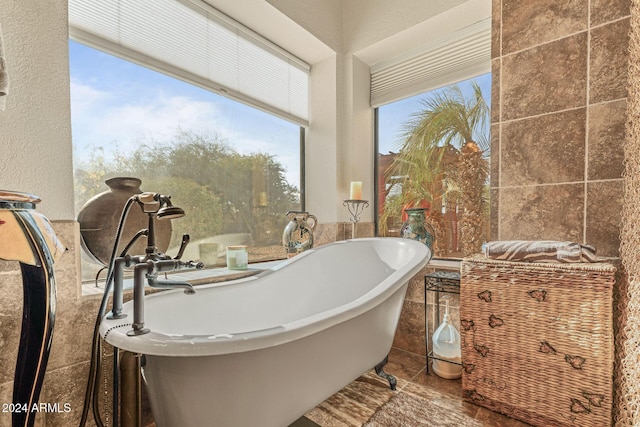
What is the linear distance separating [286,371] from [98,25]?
1807 millimetres

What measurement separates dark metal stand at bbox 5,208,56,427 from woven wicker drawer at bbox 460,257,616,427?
161cm

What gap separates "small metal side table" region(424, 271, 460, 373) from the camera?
1.72 m

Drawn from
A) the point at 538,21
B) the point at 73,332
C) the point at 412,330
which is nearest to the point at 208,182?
the point at 73,332

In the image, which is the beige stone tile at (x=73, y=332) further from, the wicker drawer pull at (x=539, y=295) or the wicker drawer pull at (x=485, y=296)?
the wicker drawer pull at (x=539, y=295)

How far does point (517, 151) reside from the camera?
5.40ft

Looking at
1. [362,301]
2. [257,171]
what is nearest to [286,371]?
[362,301]

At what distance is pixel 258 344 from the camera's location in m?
0.74

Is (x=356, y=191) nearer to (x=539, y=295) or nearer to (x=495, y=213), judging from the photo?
(x=495, y=213)

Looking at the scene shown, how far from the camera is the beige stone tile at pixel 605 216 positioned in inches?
53.7

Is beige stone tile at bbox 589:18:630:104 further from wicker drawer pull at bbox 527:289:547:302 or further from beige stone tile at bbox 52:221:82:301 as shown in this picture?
beige stone tile at bbox 52:221:82:301

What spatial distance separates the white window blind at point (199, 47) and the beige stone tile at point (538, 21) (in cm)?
153

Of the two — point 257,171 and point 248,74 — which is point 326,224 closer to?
point 257,171

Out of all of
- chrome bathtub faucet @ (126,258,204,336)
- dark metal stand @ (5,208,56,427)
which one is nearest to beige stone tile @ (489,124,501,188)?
chrome bathtub faucet @ (126,258,204,336)

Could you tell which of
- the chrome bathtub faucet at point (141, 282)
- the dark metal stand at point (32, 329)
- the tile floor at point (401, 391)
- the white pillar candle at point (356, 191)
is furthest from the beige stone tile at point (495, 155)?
the dark metal stand at point (32, 329)
